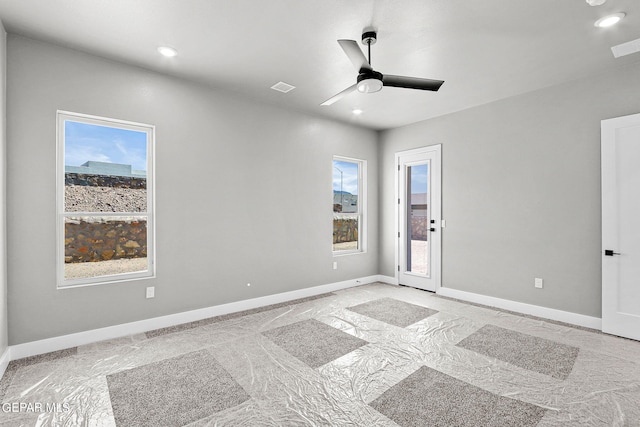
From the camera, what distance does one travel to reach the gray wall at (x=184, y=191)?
9.32 ft

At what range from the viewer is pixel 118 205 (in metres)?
3.38

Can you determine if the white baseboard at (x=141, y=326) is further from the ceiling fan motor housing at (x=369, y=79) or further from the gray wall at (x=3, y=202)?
the ceiling fan motor housing at (x=369, y=79)

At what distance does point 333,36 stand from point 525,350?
3397mm

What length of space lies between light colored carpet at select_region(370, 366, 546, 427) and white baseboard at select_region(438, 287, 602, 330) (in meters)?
2.17

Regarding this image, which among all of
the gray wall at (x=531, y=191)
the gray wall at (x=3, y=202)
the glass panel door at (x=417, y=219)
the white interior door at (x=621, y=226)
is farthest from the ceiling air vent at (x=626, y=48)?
the gray wall at (x=3, y=202)

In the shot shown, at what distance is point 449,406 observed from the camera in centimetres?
213

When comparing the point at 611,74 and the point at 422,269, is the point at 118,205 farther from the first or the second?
the point at 611,74

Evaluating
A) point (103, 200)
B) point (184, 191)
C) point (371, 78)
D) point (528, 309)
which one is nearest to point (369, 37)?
point (371, 78)

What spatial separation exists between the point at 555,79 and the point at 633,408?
10.9ft

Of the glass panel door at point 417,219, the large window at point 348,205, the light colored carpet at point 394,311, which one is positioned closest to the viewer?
the light colored carpet at point 394,311

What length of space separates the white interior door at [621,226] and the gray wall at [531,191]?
14 centimetres

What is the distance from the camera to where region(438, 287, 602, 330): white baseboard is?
3.60m

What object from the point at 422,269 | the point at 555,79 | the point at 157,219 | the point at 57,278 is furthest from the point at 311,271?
the point at 555,79

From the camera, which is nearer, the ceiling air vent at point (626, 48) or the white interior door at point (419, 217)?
the ceiling air vent at point (626, 48)
